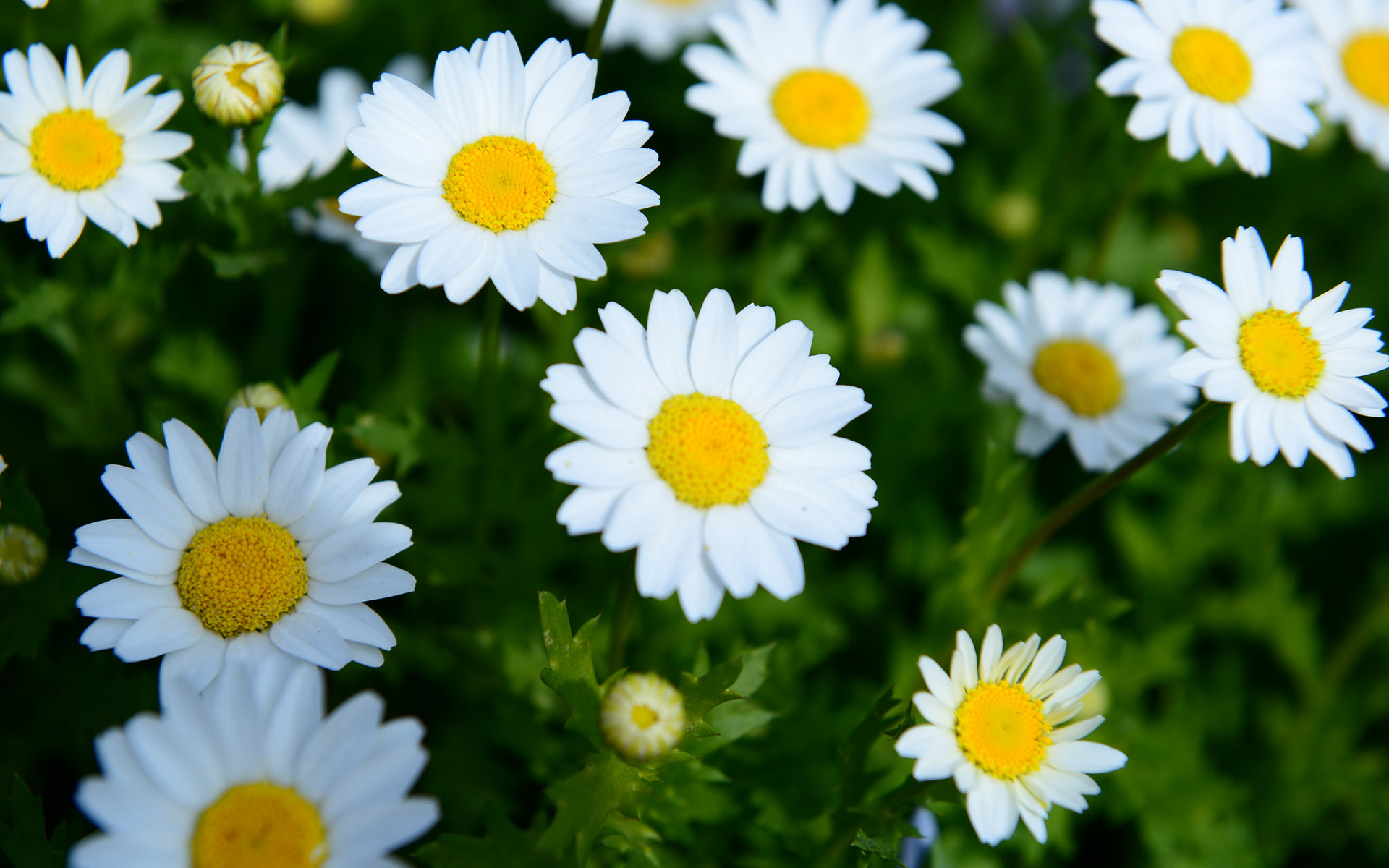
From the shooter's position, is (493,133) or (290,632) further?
(493,133)

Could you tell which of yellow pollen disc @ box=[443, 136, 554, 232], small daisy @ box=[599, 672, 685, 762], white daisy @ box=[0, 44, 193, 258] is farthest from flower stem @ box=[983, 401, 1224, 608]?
white daisy @ box=[0, 44, 193, 258]

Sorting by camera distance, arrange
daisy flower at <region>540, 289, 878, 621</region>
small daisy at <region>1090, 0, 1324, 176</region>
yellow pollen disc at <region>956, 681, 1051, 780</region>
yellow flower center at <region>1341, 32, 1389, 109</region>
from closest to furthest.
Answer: daisy flower at <region>540, 289, 878, 621</region> < yellow pollen disc at <region>956, 681, 1051, 780</region> < small daisy at <region>1090, 0, 1324, 176</region> < yellow flower center at <region>1341, 32, 1389, 109</region>

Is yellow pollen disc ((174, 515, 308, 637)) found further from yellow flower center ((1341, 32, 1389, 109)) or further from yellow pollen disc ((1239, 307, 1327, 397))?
yellow flower center ((1341, 32, 1389, 109))

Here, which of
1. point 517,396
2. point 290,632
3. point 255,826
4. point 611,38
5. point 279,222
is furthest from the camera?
point 611,38

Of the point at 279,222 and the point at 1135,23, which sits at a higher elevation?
the point at 1135,23

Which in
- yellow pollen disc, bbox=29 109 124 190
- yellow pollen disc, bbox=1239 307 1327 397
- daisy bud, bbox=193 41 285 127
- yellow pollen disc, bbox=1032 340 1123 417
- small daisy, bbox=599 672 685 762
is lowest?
small daisy, bbox=599 672 685 762

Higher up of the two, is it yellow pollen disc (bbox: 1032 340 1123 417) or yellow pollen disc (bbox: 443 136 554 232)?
yellow pollen disc (bbox: 1032 340 1123 417)

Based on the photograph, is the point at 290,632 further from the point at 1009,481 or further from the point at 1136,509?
the point at 1136,509

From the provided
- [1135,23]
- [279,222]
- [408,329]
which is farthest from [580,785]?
[1135,23]
